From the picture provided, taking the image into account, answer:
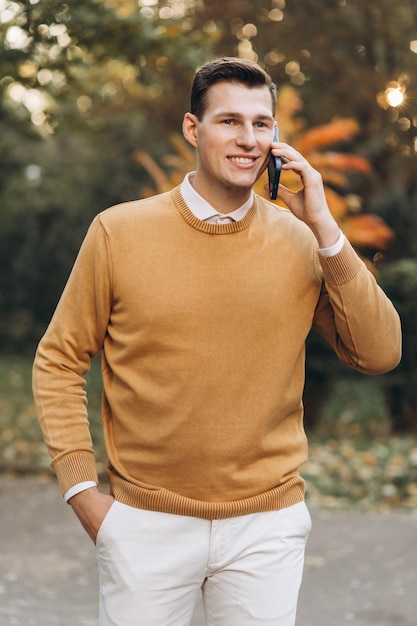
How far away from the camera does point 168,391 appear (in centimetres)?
265

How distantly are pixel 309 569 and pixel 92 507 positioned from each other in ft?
13.9

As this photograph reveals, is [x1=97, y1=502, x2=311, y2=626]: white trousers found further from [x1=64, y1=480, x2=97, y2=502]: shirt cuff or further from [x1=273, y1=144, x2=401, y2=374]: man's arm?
[x1=273, y1=144, x2=401, y2=374]: man's arm

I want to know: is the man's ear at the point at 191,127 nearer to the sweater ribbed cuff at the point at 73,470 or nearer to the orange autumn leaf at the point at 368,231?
the sweater ribbed cuff at the point at 73,470

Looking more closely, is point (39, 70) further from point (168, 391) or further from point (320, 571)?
point (168, 391)

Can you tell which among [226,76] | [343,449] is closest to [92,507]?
[226,76]

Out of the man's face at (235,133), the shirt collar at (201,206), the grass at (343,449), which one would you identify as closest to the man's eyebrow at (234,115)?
the man's face at (235,133)

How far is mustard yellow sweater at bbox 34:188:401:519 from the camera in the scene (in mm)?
2660

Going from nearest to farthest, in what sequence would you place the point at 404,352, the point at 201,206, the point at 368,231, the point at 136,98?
the point at 201,206 → the point at 404,352 → the point at 368,231 → the point at 136,98

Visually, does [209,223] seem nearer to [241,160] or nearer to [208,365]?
[241,160]

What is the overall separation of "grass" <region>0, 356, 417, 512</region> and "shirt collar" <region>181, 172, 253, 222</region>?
6052 mm

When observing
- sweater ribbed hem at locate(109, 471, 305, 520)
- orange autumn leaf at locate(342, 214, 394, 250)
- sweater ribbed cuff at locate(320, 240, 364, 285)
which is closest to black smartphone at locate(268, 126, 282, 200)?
sweater ribbed cuff at locate(320, 240, 364, 285)

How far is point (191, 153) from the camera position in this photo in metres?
14.5

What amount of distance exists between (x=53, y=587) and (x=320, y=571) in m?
1.81

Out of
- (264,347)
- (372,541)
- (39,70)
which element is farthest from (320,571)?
(39,70)
